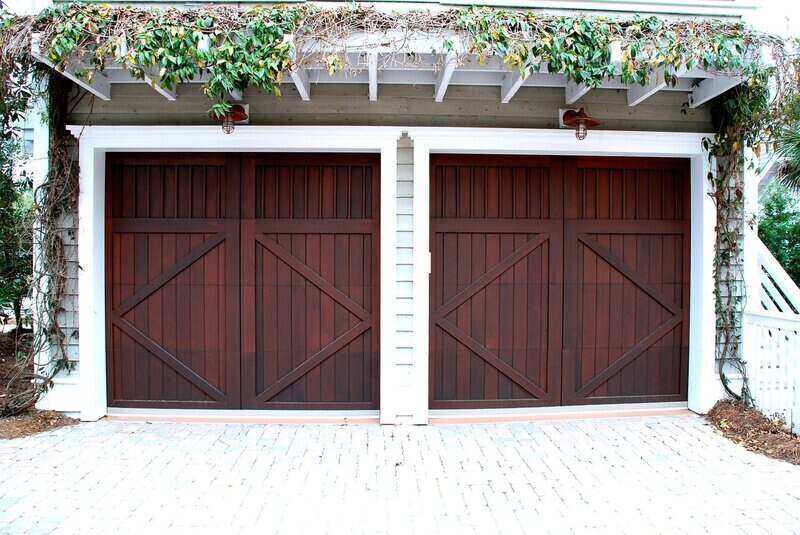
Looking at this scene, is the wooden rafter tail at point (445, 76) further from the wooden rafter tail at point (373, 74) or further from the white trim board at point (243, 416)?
the white trim board at point (243, 416)

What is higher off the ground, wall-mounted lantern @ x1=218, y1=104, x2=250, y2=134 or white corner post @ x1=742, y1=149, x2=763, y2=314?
wall-mounted lantern @ x1=218, y1=104, x2=250, y2=134

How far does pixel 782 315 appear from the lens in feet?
12.7

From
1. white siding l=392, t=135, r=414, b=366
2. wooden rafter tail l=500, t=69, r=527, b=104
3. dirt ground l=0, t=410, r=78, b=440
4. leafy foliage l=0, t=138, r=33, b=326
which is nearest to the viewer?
wooden rafter tail l=500, t=69, r=527, b=104

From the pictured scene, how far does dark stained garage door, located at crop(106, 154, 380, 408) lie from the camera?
4.22 metres

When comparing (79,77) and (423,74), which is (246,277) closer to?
(79,77)

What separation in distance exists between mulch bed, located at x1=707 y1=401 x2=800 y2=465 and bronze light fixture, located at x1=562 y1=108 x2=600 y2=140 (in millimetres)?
2431

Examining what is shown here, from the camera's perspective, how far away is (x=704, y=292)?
14.0 ft

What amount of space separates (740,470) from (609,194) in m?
2.21

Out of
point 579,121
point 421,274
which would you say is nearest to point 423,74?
point 579,121

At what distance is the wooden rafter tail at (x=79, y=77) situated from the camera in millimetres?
3300

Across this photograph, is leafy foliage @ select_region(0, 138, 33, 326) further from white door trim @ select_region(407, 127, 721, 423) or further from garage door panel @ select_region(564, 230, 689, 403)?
garage door panel @ select_region(564, 230, 689, 403)

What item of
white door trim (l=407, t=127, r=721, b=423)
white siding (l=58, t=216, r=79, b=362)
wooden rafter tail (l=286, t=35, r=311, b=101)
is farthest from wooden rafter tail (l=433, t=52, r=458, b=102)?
white siding (l=58, t=216, r=79, b=362)

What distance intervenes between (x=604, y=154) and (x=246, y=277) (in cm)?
305

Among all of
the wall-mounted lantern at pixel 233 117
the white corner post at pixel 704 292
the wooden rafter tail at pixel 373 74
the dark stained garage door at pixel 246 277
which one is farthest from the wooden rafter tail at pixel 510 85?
the wall-mounted lantern at pixel 233 117
